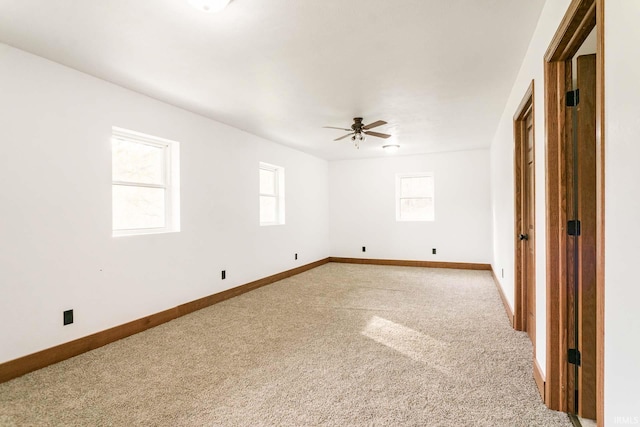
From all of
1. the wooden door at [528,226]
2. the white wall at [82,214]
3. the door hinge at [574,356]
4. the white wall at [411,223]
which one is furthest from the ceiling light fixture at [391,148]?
the door hinge at [574,356]

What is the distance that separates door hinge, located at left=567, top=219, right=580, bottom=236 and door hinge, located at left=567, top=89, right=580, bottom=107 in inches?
24.6

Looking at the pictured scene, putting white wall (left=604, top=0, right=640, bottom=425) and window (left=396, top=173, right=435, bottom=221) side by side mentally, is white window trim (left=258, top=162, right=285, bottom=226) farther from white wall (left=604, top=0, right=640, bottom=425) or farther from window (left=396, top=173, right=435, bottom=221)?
white wall (left=604, top=0, right=640, bottom=425)

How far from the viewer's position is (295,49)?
2520mm

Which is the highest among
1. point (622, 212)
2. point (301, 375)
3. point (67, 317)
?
point (622, 212)

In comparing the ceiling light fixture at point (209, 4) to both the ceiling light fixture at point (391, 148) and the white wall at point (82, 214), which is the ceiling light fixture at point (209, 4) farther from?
the ceiling light fixture at point (391, 148)

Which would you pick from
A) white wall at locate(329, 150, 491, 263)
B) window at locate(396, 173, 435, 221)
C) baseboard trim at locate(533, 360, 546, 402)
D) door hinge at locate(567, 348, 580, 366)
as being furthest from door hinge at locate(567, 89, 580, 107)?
window at locate(396, 173, 435, 221)

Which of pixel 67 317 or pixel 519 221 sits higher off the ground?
pixel 519 221

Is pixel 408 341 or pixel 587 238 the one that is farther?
pixel 408 341

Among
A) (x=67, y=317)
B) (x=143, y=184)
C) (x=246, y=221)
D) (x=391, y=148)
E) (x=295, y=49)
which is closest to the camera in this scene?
(x=295, y=49)

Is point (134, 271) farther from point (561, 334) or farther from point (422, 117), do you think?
point (422, 117)

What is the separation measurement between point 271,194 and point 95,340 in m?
3.45

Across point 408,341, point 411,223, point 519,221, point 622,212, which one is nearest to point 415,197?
point 411,223

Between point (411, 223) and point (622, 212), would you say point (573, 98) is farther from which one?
point (411, 223)

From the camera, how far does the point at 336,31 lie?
2273 mm
